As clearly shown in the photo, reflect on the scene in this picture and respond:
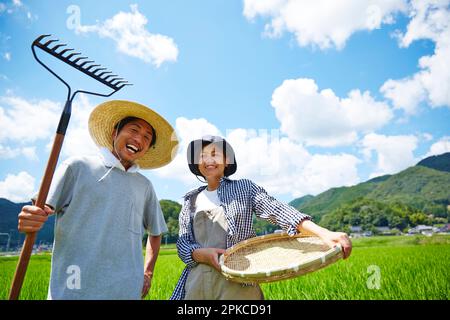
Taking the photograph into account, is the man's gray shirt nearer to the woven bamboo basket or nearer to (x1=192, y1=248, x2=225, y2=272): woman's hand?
(x1=192, y1=248, x2=225, y2=272): woman's hand

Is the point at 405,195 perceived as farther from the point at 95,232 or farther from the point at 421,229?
the point at 95,232

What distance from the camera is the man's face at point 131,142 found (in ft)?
6.93

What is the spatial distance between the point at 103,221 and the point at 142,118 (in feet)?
2.91

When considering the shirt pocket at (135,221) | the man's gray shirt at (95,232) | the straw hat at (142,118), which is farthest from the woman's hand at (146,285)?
the straw hat at (142,118)

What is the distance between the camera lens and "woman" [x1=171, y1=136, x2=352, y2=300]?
1801mm

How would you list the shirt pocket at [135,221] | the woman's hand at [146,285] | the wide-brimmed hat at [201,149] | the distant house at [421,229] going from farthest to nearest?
the distant house at [421,229] < the wide-brimmed hat at [201,149] < the woman's hand at [146,285] < the shirt pocket at [135,221]

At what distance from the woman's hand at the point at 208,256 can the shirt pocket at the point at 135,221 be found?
407 mm

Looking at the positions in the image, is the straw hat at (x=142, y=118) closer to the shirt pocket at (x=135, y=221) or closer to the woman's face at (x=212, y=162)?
the woman's face at (x=212, y=162)

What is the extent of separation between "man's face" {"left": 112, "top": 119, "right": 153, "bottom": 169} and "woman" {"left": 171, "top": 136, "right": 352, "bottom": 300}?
0.35m

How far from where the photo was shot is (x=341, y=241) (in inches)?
58.3

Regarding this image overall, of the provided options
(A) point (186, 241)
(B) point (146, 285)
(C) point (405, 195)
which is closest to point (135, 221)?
(A) point (186, 241)
